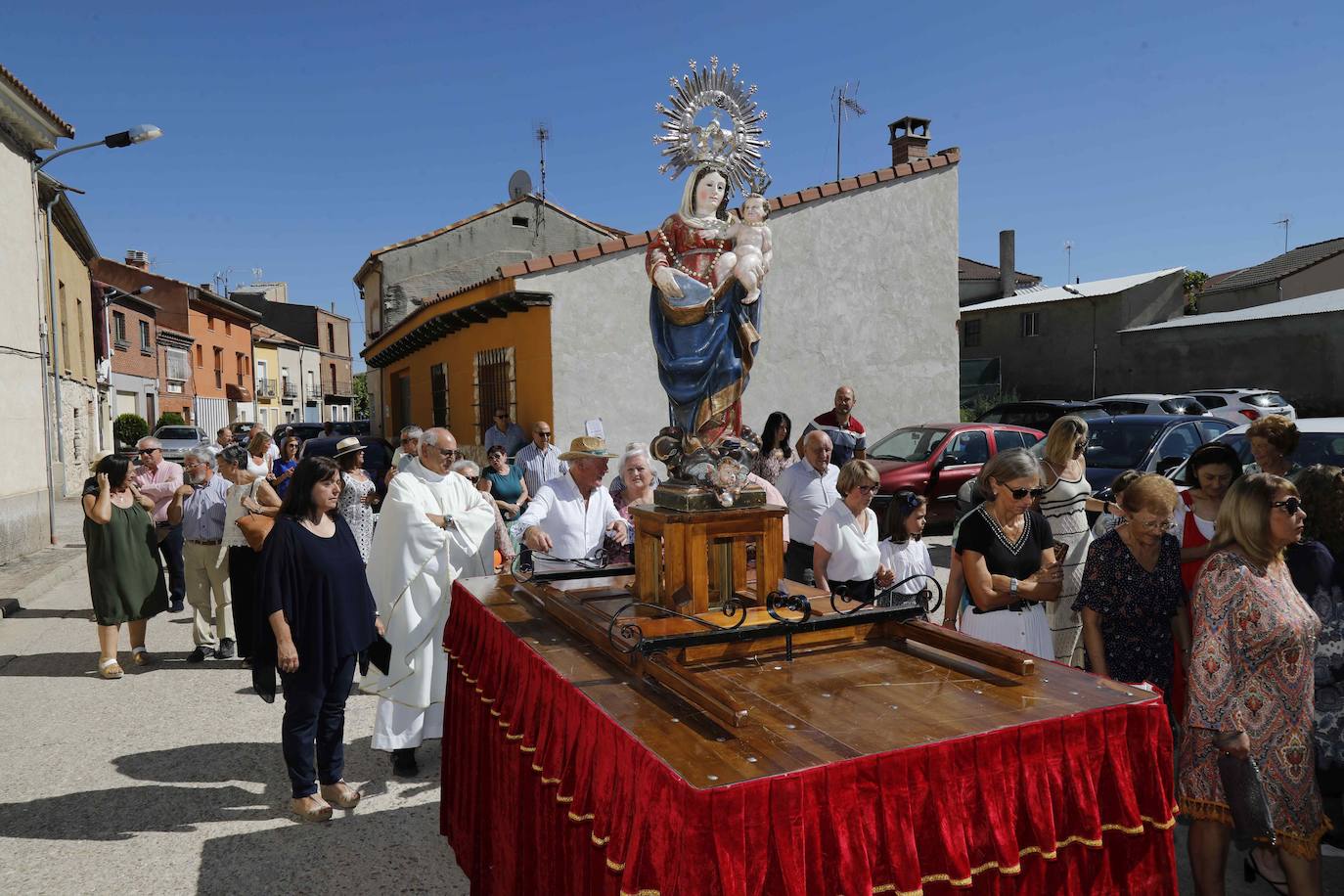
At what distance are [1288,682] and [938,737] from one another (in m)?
1.78

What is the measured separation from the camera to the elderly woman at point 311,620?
4039mm

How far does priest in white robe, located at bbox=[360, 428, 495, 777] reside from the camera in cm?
466

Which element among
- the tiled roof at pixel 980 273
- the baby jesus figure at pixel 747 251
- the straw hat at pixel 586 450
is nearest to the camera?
the baby jesus figure at pixel 747 251

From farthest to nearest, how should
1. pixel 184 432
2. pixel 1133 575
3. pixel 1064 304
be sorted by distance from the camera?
pixel 1064 304
pixel 184 432
pixel 1133 575

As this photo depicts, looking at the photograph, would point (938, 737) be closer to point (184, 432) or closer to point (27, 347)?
point (27, 347)

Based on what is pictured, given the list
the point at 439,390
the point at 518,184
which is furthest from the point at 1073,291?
the point at 439,390

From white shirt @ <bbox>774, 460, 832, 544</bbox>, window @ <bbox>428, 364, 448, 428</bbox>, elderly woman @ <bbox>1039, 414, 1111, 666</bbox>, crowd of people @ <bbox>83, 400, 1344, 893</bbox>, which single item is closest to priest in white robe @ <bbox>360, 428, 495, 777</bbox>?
crowd of people @ <bbox>83, 400, 1344, 893</bbox>

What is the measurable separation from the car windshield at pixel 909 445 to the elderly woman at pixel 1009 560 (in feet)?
27.2

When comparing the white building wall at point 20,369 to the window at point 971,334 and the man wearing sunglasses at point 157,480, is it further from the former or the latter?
the window at point 971,334

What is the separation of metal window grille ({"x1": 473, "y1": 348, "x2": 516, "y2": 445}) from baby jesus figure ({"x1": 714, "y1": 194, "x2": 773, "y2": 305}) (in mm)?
8628

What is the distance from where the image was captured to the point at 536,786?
278cm

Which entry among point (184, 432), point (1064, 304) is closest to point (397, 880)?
point (184, 432)

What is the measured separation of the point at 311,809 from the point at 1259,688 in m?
4.00

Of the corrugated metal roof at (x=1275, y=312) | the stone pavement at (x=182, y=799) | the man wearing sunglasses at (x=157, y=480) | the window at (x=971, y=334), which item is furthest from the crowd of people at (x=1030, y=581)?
the window at (x=971, y=334)
